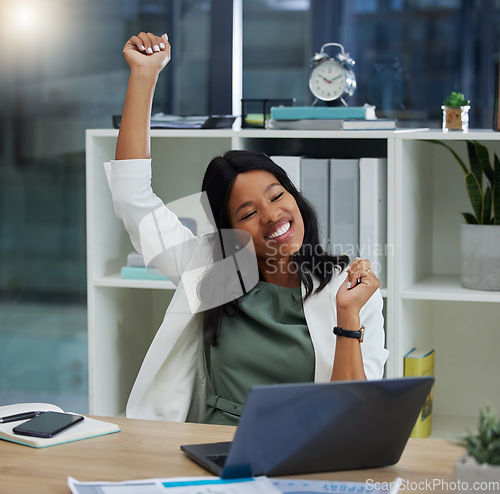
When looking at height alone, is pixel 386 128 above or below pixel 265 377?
above

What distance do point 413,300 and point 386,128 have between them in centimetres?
50

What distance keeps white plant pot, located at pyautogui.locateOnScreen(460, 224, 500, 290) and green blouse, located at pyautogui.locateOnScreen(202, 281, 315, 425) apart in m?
0.66

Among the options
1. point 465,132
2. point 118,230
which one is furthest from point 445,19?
point 118,230

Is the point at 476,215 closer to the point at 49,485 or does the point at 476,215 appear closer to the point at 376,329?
the point at 376,329

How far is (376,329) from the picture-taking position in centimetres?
165

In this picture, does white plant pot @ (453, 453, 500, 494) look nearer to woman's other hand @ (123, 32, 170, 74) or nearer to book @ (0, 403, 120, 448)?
book @ (0, 403, 120, 448)

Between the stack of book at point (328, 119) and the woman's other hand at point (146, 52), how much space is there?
22.6 inches

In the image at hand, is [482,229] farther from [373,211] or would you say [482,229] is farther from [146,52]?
[146,52]

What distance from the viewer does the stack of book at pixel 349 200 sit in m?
2.13

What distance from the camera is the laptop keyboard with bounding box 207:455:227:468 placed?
110 centimetres

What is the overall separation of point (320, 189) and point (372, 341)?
0.65 m

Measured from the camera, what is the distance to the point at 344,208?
215cm

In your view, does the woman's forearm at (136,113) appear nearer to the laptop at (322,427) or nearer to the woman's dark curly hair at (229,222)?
the woman's dark curly hair at (229,222)

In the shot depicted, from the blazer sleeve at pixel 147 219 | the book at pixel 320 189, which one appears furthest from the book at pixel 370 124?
the blazer sleeve at pixel 147 219
